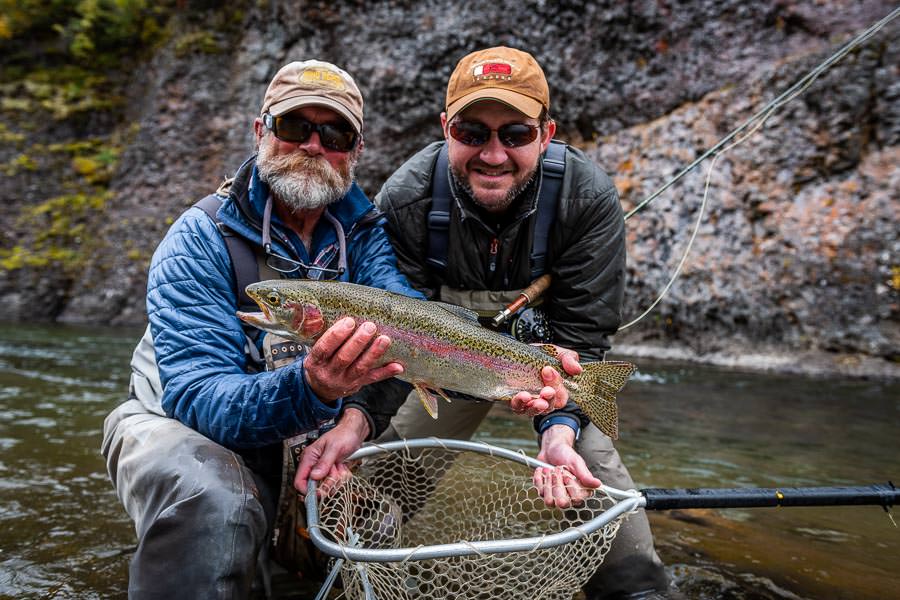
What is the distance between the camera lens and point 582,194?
3.55 m

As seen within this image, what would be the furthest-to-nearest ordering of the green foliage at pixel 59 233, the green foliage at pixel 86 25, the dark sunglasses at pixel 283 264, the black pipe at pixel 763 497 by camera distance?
the green foliage at pixel 86 25, the green foliage at pixel 59 233, the dark sunglasses at pixel 283 264, the black pipe at pixel 763 497

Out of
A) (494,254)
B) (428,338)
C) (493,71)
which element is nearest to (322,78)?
(493,71)

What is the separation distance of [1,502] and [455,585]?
10.1 ft

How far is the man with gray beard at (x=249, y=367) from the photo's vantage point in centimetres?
231

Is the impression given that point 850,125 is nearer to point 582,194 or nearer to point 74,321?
point 582,194

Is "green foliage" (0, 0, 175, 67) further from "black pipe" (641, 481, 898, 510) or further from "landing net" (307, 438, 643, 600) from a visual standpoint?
"black pipe" (641, 481, 898, 510)

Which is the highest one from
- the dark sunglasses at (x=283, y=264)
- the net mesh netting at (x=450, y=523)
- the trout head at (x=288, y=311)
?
the dark sunglasses at (x=283, y=264)

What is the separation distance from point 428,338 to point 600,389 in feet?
3.13

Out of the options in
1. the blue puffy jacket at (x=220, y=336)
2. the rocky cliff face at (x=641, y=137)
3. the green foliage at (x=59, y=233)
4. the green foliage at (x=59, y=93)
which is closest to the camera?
the blue puffy jacket at (x=220, y=336)

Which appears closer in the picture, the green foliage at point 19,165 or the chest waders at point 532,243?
the chest waders at point 532,243

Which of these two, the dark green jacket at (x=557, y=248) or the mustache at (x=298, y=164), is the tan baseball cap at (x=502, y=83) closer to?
the dark green jacket at (x=557, y=248)

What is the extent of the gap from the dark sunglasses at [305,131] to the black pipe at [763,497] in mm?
2158

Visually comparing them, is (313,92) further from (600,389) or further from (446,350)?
(600,389)

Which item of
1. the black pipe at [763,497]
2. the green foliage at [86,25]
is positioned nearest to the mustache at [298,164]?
the black pipe at [763,497]
